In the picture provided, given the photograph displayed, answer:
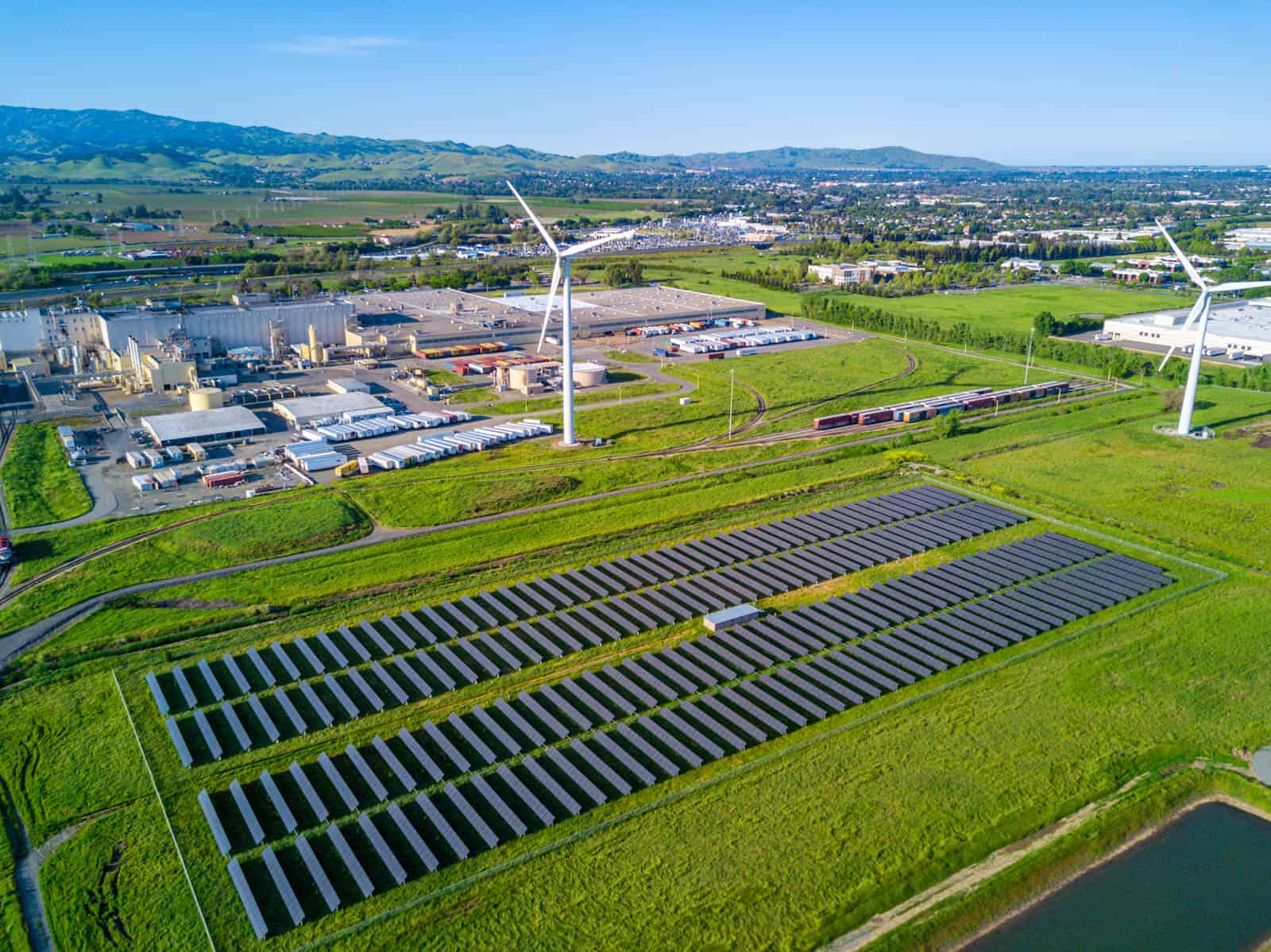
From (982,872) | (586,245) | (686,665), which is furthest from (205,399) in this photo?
(982,872)

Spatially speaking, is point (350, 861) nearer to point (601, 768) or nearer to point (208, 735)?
point (601, 768)

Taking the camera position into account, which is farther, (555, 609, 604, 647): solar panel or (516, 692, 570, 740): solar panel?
(555, 609, 604, 647): solar panel

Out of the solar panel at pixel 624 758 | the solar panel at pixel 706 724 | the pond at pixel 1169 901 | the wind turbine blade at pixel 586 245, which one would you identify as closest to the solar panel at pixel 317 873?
the solar panel at pixel 624 758

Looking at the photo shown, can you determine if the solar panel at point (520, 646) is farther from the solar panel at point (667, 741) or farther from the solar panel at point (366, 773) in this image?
the solar panel at point (366, 773)

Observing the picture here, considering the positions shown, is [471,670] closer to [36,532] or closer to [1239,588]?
[36,532]

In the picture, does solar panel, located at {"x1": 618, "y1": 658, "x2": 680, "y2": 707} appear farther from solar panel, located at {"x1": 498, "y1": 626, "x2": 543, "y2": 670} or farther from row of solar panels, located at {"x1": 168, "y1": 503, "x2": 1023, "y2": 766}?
solar panel, located at {"x1": 498, "y1": 626, "x2": 543, "y2": 670}

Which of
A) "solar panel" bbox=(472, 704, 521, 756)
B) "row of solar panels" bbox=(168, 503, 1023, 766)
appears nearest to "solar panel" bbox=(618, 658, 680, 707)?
"row of solar panels" bbox=(168, 503, 1023, 766)
